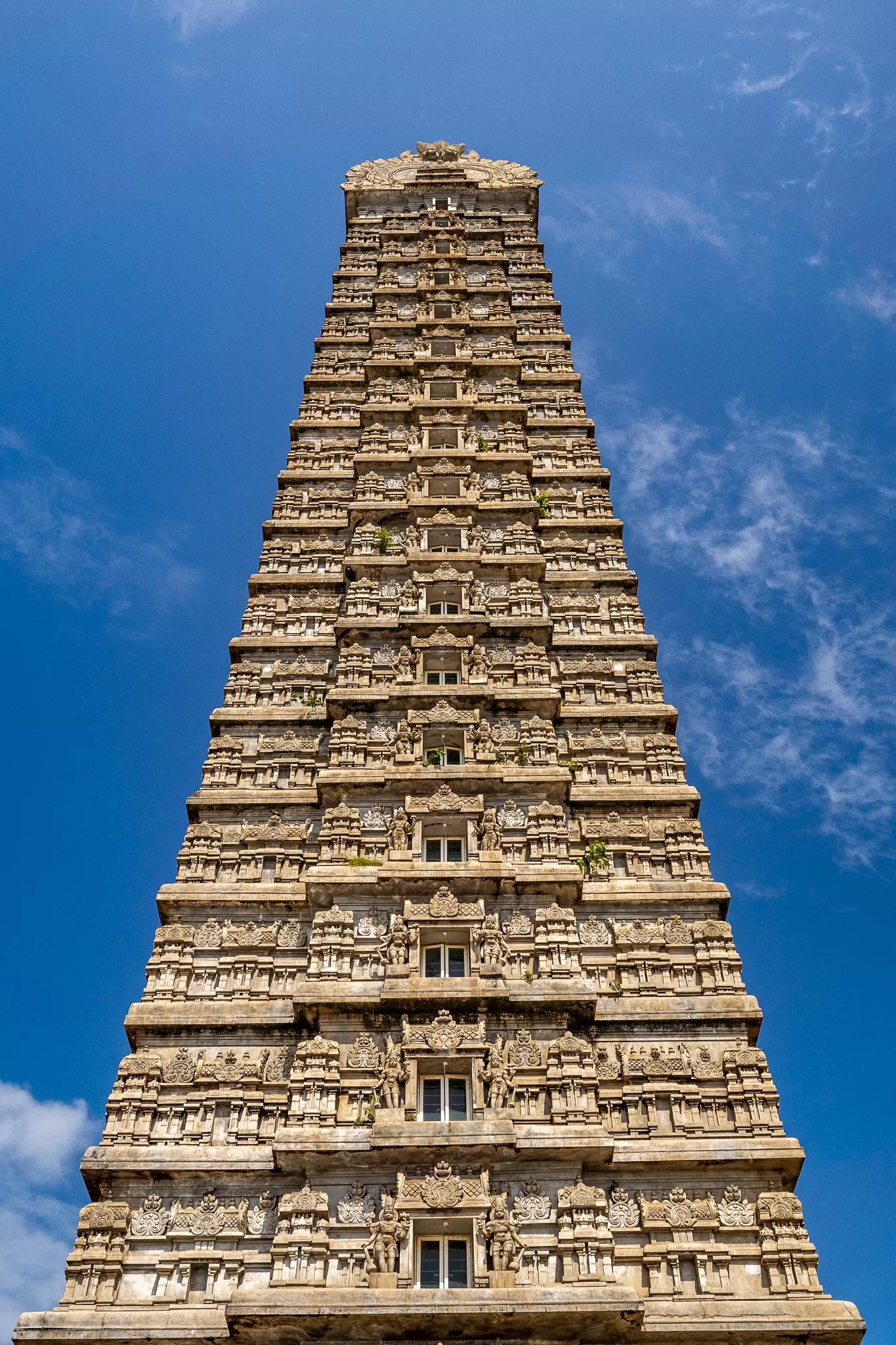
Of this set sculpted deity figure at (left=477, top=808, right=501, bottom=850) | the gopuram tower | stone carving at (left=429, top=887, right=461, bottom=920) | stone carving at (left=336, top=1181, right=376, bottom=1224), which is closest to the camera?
the gopuram tower

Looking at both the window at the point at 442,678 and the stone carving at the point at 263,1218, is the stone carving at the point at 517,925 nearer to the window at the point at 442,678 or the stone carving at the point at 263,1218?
the stone carving at the point at 263,1218

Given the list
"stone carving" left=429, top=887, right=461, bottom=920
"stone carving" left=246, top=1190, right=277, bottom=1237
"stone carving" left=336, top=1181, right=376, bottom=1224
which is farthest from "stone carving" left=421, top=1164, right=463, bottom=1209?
"stone carving" left=429, top=887, right=461, bottom=920

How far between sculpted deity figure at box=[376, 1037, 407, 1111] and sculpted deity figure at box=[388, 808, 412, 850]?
4.49 m

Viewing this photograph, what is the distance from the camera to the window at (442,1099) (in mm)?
22969

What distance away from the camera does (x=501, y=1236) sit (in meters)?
21.0

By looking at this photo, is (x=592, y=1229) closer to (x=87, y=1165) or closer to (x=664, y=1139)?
(x=664, y=1139)

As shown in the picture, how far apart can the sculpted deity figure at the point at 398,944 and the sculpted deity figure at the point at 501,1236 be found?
15.7 feet

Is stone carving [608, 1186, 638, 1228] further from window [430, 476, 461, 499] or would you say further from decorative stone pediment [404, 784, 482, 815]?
window [430, 476, 461, 499]

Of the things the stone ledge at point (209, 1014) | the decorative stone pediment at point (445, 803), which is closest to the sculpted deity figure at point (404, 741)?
the decorative stone pediment at point (445, 803)

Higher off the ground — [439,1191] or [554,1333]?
[439,1191]

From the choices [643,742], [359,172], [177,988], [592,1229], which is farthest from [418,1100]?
[359,172]

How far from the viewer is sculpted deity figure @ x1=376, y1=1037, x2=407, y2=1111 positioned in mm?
22875

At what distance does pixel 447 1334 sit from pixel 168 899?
10180 mm

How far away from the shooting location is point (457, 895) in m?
26.4
